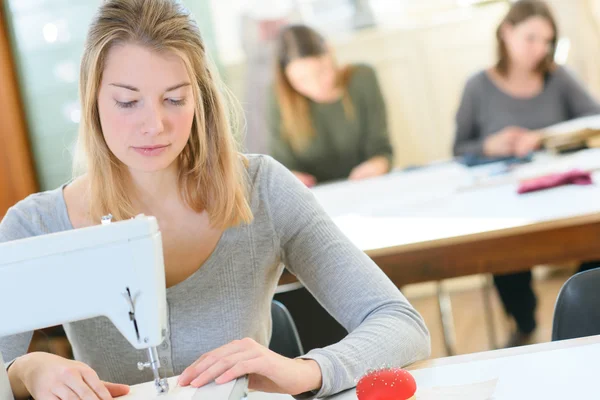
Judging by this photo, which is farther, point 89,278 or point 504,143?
point 504,143

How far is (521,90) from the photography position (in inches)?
147

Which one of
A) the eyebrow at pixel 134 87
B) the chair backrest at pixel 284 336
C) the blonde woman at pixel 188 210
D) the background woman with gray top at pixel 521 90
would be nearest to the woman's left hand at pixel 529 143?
the background woman with gray top at pixel 521 90

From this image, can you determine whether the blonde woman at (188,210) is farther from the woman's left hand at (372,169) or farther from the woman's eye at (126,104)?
the woman's left hand at (372,169)

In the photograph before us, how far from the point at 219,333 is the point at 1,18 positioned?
12.4 feet

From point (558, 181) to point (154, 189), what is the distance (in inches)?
54.3

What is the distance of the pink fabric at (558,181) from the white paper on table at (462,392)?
1.38 m

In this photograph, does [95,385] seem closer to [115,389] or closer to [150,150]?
[115,389]

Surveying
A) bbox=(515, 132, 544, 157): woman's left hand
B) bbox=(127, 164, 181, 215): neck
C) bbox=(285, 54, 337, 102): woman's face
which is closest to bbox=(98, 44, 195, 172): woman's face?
bbox=(127, 164, 181, 215): neck

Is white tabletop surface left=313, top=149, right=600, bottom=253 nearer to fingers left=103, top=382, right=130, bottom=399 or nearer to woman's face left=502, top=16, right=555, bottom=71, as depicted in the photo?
woman's face left=502, top=16, right=555, bottom=71

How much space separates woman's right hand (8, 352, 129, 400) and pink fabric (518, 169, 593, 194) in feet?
5.23

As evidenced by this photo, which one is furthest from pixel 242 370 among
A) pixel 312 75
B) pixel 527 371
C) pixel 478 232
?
pixel 312 75

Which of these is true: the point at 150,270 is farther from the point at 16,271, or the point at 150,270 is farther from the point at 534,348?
the point at 534,348

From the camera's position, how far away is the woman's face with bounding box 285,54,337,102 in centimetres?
367

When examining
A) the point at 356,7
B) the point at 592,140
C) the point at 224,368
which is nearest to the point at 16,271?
the point at 224,368
